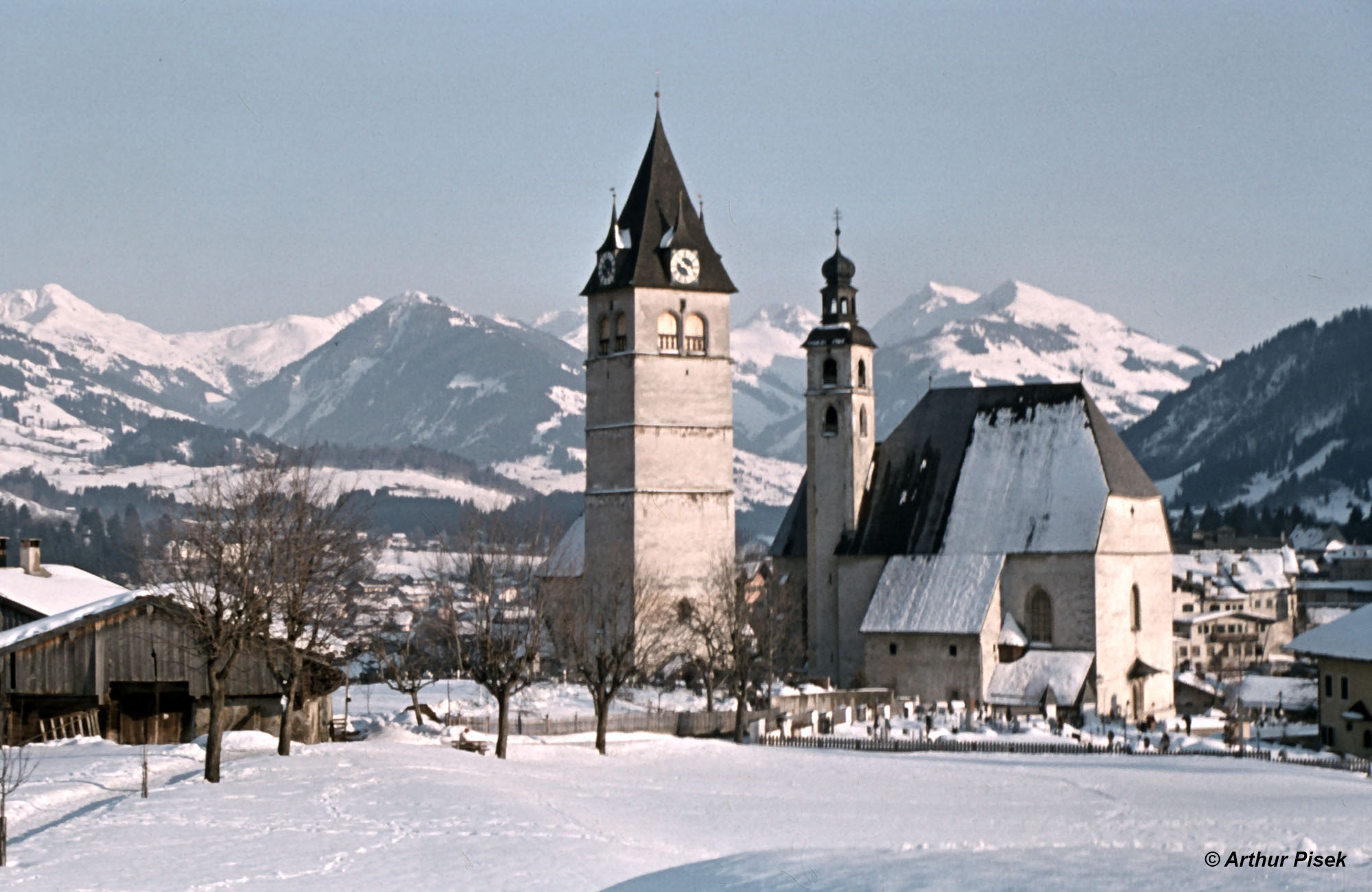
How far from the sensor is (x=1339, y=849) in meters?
28.1

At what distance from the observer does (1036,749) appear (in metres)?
55.9

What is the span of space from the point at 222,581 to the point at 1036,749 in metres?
29.6

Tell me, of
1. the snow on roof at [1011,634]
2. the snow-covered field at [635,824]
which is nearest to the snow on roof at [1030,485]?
the snow on roof at [1011,634]

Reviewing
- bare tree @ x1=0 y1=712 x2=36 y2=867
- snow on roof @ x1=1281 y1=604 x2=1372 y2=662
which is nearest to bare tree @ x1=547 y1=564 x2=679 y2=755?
bare tree @ x1=0 y1=712 x2=36 y2=867

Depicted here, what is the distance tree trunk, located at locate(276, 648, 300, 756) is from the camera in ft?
128

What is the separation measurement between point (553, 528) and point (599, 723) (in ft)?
62.5

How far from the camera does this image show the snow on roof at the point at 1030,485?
240ft

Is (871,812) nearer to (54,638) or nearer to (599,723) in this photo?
(599,723)

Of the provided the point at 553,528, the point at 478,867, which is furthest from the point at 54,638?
the point at 553,528

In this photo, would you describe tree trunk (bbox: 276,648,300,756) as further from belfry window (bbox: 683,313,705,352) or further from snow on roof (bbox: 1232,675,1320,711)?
snow on roof (bbox: 1232,675,1320,711)

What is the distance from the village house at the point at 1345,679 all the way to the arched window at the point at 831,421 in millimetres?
21761

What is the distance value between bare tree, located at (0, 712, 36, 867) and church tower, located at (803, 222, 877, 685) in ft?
138

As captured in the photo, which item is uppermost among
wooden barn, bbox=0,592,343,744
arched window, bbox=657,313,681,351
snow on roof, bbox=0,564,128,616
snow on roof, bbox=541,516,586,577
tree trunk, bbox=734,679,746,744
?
arched window, bbox=657,313,681,351

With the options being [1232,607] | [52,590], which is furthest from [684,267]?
[1232,607]
